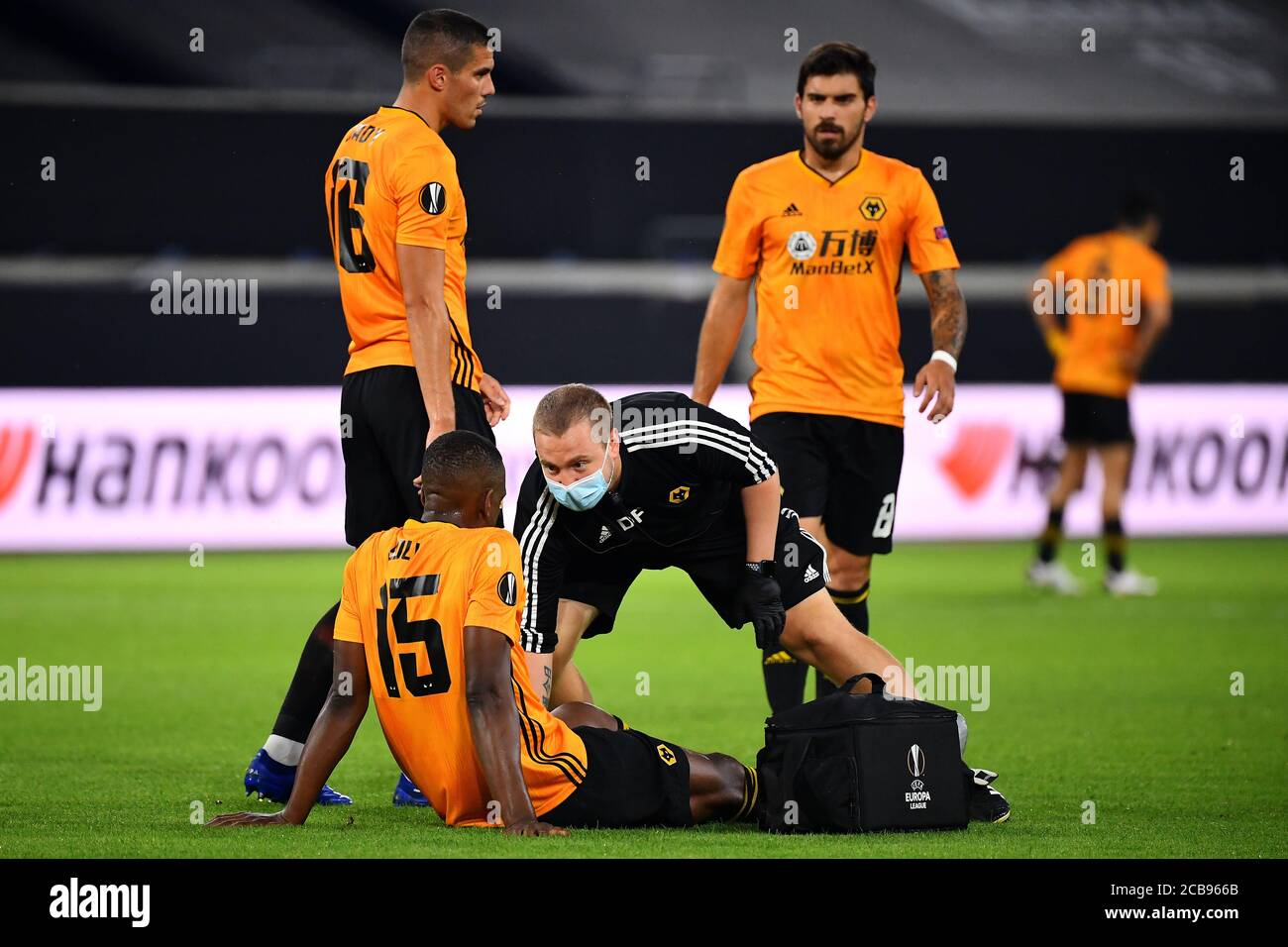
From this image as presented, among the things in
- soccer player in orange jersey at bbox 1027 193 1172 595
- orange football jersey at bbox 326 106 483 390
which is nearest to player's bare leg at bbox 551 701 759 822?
orange football jersey at bbox 326 106 483 390

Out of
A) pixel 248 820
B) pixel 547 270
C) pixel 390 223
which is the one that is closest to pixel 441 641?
pixel 248 820

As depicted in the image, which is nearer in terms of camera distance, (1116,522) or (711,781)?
(711,781)

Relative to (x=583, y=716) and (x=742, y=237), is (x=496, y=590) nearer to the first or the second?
(x=583, y=716)

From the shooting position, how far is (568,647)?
5961 mm

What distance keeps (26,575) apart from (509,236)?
744 cm

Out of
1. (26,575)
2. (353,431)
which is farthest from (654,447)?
(26,575)

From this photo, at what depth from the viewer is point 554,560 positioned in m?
5.61

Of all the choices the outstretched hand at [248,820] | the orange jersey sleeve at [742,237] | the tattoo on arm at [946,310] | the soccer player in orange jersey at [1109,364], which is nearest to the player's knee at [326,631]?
the outstretched hand at [248,820]

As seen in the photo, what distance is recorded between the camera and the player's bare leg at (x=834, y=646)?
5895 mm

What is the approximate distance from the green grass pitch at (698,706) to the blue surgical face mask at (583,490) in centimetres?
94

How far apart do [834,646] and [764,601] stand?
0.35 m

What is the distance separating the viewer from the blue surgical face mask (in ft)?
17.4

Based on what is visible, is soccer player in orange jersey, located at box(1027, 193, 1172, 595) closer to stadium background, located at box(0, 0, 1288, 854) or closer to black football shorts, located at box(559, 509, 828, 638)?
stadium background, located at box(0, 0, 1288, 854)
